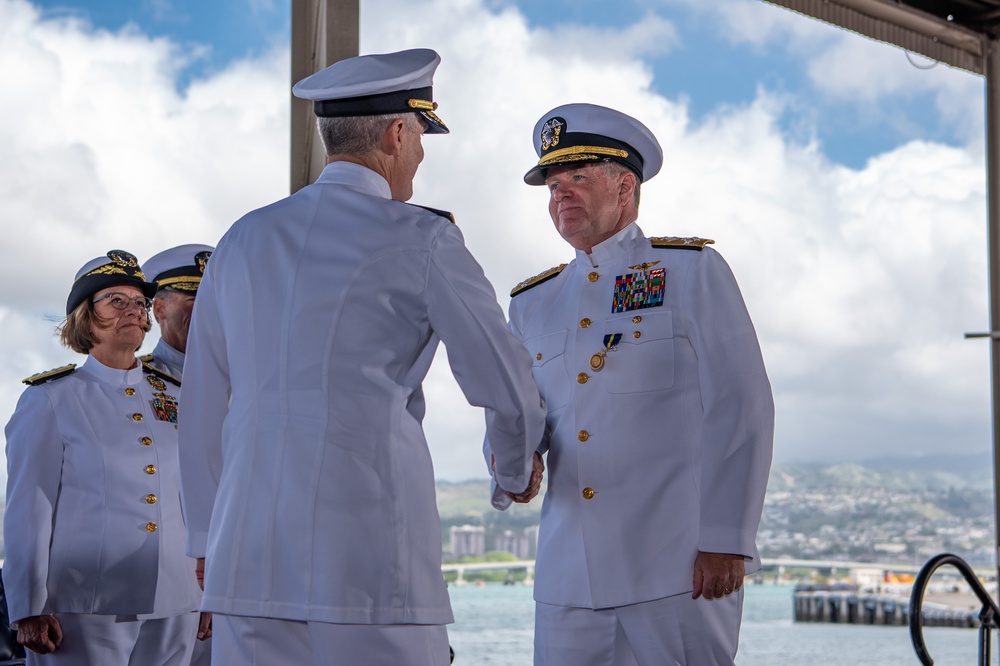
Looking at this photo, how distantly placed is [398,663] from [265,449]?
0.35 metres

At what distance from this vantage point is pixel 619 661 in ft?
7.55

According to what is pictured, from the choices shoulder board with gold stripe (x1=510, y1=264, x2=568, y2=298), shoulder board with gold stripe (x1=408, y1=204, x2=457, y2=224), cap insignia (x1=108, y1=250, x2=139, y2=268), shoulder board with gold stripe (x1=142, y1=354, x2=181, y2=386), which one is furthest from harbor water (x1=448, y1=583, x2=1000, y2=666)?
shoulder board with gold stripe (x1=408, y1=204, x2=457, y2=224)

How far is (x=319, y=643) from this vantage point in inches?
64.7

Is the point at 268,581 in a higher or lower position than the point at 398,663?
higher

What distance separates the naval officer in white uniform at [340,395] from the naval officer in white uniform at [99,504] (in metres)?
1.25

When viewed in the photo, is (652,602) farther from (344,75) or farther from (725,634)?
(344,75)

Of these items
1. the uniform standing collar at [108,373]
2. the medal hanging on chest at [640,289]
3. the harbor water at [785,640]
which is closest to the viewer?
the medal hanging on chest at [640,289]

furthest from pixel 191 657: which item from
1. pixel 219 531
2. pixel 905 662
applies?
pixel 905 662

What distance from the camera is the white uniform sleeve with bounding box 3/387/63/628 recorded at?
288 cm

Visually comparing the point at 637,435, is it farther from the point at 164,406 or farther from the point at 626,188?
the point at 164,406

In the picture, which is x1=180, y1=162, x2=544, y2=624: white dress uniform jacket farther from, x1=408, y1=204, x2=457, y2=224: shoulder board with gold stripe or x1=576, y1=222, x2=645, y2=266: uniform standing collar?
x1=576, y1=222, x2=645, y2=266: uniform standing collar

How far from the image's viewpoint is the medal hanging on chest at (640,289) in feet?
8.15

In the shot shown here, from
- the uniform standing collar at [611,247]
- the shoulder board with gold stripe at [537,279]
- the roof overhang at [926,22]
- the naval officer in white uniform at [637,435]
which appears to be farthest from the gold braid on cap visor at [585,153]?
the roof overhang at [926,22]

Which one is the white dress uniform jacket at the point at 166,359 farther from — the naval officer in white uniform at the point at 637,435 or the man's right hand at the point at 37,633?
the naval officer in white uniform at the point at 637,435
